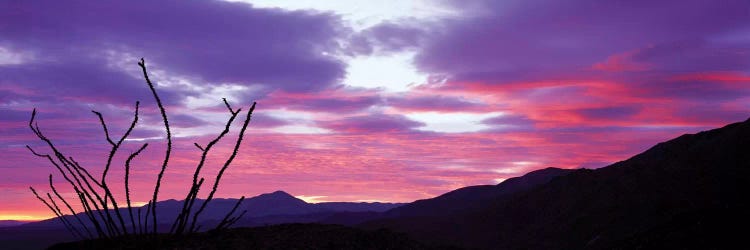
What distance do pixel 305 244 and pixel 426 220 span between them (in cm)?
3563

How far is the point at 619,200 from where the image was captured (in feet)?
100

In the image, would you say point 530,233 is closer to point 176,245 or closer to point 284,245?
point 284,245

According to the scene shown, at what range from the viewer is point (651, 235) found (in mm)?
17609

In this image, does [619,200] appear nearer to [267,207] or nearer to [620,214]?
[620,214]

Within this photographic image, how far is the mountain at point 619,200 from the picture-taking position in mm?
27172

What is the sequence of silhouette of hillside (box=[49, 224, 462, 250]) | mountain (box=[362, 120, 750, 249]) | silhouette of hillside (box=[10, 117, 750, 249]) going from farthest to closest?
mountain (box=[362, 120, 750, 249]) → silhouette of hillside (box=[10, 117, 750, 249]) → silhouette of hillside (box=[49, 224, 462, 250])

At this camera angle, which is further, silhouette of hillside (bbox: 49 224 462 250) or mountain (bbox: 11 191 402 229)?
mountain (bbox: 11 191 402 229)

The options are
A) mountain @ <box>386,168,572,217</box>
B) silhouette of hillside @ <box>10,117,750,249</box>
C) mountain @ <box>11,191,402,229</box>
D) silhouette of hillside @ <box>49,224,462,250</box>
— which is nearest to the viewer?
silhouette of hillside @ <box>49,224,462,250</box>

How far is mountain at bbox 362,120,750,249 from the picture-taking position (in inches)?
1070

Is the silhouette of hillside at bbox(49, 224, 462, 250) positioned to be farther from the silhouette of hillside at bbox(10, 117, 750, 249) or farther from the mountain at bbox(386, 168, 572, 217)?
the mountain at bbox(386, 168, 572, 217)

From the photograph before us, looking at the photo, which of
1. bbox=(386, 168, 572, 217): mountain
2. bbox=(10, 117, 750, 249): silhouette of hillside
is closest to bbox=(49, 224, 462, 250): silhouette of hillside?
bbox=(10, 117, 750, 249): silhouette of hillside

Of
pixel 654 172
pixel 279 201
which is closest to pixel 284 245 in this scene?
pixel 654 172

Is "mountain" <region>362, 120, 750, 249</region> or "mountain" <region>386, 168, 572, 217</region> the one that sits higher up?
"mountain" <region>386, 168, 572, 217</region>

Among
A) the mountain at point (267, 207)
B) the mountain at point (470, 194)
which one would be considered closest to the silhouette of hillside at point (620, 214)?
the mountain at point (470, 194)
